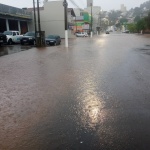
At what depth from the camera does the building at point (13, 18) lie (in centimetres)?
3838

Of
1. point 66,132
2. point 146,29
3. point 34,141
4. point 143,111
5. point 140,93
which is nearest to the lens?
point 34,141

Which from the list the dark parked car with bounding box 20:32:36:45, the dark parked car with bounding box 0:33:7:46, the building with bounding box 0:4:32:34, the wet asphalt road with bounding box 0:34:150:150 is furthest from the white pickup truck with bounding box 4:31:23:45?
the wet asphalt road with bounding box 0:34:150:150

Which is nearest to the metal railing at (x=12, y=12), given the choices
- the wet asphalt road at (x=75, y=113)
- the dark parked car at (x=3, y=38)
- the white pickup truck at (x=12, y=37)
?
the white pickup truck at (x=12, y=37)

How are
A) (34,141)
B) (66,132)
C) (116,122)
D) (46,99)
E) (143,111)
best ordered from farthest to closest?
(46,99) < (143,111) < (116,122) < (66,132) < (34,141)

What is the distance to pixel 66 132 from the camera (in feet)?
14.4

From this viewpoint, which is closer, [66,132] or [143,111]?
[66,132]

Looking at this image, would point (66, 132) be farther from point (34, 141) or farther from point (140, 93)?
point (140, 93)

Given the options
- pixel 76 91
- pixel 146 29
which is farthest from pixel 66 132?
pixel 146 29

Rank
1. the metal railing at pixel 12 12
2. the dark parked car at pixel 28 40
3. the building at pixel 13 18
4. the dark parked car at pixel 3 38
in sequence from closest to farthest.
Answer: the dark parked car at pixel 3 38 < the dark parked car at pixel 28 40 < the metal railing at pixel 12 12 < the building at pixel 13 18

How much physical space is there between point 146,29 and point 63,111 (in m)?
85.8

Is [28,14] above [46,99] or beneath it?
above


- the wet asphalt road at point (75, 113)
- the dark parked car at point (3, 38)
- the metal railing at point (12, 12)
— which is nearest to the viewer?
the wet asphalt road at point (75, 113)

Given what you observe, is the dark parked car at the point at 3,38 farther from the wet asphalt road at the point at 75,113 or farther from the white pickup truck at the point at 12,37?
the wet asphalt road at the point at 75,113

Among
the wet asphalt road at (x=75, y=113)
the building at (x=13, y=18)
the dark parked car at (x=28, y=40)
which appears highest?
the building at (x=13, y=18)
